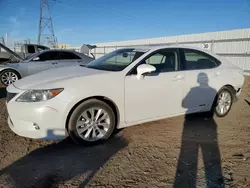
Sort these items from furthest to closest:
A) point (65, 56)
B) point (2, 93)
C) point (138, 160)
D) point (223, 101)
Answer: point (65, 56), point (2, 93), point (223, 101), point (138, 160)

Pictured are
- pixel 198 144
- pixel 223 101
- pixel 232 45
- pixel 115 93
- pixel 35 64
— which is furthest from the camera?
pixel 232 45

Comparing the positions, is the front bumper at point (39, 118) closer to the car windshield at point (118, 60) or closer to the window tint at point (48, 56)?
the car windshield at point (118, 60)

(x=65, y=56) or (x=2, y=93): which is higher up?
(x=65, y=56)

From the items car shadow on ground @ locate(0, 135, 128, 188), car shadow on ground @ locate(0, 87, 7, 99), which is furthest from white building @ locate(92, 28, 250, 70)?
car shadow on ground @ locate(0, 135, 128, 188)

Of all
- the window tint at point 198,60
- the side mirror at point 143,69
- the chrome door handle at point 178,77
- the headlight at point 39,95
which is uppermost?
the window tint at point 198,60

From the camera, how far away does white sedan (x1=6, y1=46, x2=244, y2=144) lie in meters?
3.01

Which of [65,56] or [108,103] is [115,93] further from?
[65,56]

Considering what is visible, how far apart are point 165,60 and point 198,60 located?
2.72 feet

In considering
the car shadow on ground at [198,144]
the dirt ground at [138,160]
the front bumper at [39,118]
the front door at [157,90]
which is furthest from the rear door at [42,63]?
the car shadow on ground at [198,144]

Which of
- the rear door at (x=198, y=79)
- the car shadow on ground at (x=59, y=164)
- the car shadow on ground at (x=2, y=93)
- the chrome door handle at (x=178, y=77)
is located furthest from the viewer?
the car shadow on ground at (x=2, y=93)

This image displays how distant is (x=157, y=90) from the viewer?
366 centimetres

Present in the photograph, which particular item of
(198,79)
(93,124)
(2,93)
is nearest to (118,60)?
(93,124)

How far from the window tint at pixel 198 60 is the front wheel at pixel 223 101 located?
0.63m

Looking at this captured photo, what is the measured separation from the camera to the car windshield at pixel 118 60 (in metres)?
3.67
